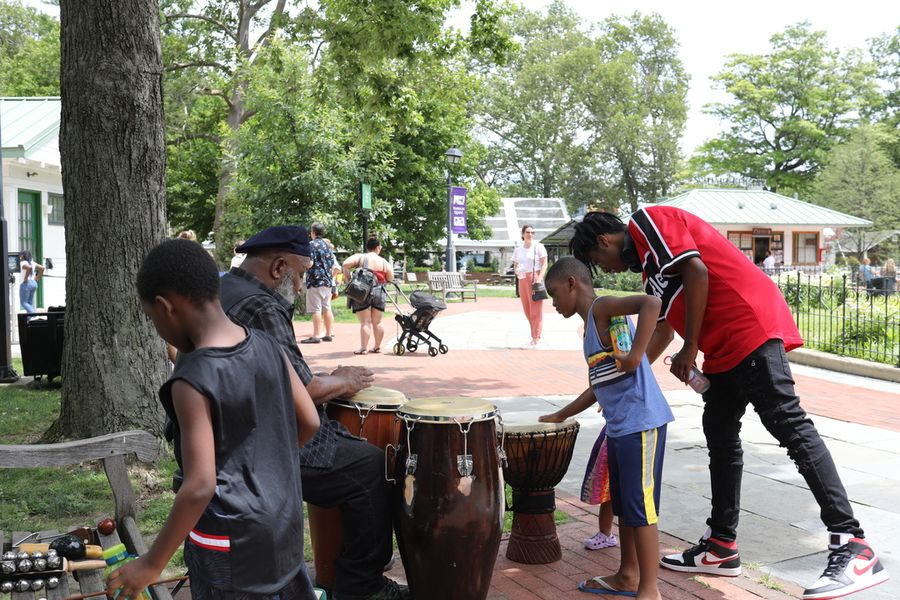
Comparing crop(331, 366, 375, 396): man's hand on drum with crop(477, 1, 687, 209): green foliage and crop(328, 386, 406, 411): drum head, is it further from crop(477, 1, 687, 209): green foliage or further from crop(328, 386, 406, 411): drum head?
crop(477, 1, 687, 209): green foliage

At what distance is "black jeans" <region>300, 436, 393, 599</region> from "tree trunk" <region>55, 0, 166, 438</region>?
9.52 ft

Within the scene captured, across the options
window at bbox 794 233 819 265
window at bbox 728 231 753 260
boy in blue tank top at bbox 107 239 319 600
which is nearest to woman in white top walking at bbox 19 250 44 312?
boy in blue tank top at bbox 107 239 319 600

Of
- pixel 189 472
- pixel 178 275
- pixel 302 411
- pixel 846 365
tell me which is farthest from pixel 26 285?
pixel 189 472

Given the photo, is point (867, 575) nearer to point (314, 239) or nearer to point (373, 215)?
point (314, 239)

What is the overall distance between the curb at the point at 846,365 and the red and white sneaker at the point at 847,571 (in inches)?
280

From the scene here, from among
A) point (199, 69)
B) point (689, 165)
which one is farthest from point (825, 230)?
point (199, 69)

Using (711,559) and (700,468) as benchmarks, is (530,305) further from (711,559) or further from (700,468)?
(711,559)

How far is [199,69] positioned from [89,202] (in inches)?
1051

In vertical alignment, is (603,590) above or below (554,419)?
below

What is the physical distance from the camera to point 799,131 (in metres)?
54.2

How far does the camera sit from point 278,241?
3.43m

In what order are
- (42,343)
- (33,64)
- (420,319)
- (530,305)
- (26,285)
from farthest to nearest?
1. (33,64)
2. (26,285)
3. (530,305)
4. (420,319)
5. (42,343)

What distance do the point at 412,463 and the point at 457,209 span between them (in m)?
22.1

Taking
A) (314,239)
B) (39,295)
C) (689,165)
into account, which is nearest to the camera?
(314,239)
